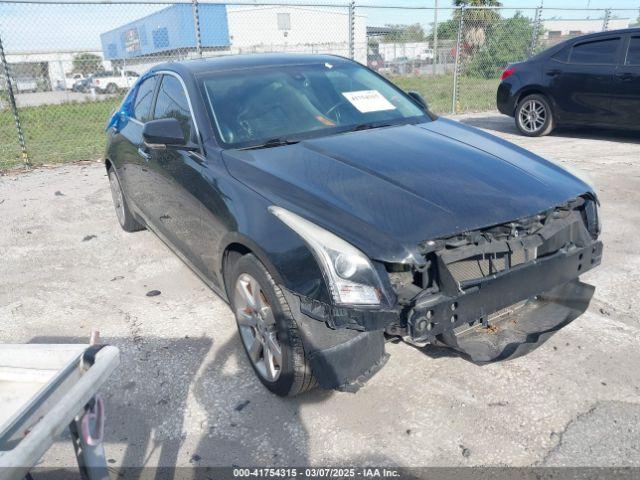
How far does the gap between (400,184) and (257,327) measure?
3.41 feet

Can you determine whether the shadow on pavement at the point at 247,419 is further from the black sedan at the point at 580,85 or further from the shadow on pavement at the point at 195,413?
the black sedan at the point at 580,85

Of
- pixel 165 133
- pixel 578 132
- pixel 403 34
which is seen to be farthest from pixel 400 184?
pixel 403 34

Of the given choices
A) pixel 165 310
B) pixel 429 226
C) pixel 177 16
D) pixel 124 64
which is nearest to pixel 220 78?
pixel 165 310

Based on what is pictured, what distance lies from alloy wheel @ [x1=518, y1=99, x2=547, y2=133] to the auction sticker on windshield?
246 inches

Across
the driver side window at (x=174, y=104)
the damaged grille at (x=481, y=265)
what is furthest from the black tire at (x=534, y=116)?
the damaged grille at (x=481, y=265)

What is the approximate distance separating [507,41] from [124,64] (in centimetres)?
1013

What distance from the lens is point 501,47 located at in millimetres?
14805

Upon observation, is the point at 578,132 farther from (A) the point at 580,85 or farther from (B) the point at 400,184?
(B) the point at 400,184

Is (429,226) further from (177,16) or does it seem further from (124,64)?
(177,16)

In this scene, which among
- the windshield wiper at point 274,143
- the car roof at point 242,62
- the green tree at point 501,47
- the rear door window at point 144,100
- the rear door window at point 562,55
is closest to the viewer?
the windshield wiper at point 274,143

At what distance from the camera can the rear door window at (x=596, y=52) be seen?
831cm

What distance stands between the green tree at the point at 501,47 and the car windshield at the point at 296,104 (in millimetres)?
11762

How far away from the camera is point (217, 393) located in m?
2.86

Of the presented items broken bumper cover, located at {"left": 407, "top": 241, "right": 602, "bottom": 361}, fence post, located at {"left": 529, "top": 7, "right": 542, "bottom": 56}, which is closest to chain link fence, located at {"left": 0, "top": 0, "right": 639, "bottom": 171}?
fence post, located at {"left": 529, "top": 7, "right": 542, "bottom": 56}
